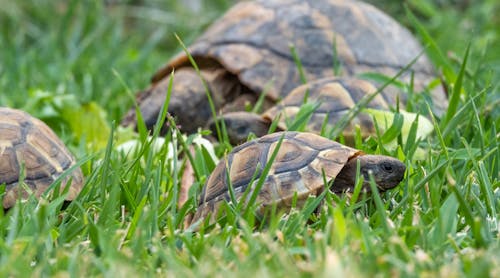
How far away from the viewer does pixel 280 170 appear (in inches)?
96.4

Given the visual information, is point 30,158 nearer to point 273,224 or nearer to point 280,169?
point 280,169

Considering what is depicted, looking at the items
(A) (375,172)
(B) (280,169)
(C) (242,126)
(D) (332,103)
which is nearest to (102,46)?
(C) (242,126)

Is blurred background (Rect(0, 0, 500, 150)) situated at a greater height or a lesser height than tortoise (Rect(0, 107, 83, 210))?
lesser

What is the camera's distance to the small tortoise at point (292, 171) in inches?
94.6

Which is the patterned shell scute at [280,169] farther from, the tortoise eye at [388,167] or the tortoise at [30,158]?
the tortoise at [30,158]

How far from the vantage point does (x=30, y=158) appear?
8.93 ft

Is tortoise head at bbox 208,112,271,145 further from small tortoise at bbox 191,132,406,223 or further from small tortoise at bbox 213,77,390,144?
small tortoise at bbox 191,132,406,223

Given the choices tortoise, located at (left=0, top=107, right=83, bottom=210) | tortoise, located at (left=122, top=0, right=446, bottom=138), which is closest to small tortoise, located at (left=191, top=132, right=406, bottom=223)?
tortoise, located at (left=0, top=107, right=83, bottom=210)

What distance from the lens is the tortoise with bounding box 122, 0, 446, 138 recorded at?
168 inches

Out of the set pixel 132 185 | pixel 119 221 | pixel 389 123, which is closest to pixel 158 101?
pixel 389 123

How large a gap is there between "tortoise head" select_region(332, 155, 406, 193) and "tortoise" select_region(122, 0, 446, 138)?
60.5 inches

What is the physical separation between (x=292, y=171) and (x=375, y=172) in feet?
0.81

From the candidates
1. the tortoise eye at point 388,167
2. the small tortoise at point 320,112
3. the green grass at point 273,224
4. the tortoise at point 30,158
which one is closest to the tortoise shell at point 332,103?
the small tortoise at point 320,112

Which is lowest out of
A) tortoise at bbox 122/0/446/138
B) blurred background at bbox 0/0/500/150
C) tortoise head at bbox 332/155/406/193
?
blurred background at bbox 0/0/500/150
